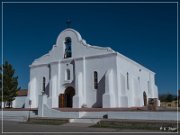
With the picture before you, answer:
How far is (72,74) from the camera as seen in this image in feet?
112

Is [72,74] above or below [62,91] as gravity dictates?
above

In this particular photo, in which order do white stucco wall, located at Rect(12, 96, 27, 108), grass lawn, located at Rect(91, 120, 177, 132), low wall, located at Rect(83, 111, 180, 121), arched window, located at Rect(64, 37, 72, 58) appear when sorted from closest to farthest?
grass lawn, located at Rect(91, 120, 177, 132) < low wall, located at Rect(83, 111, 180, 121) < arched window, located at Rect(64, 37, 72, 58) < white stucco wall, located at Rect(12, 96, 27, 108)

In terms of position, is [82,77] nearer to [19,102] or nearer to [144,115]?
[144,115]

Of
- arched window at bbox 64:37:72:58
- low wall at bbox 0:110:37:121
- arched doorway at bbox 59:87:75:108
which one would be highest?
arched window at bbox 64:37:72:58

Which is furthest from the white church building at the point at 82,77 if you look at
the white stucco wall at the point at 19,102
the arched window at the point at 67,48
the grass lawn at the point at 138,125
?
the white stucco wall at the point at 19,102

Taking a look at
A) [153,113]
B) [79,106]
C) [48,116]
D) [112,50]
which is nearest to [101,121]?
[153,113]

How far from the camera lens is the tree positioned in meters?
37.9

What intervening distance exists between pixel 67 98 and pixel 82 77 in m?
4.28

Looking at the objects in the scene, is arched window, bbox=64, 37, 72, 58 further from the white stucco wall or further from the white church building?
the white stucco wall

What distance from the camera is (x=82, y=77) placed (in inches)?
1292

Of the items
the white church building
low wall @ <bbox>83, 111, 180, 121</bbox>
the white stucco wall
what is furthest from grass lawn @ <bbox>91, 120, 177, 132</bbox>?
the white stucco wall

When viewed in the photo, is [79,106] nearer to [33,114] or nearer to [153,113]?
[33,114]

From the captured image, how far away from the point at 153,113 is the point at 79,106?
1197 cm

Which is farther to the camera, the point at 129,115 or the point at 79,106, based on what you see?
the point at 79,106
